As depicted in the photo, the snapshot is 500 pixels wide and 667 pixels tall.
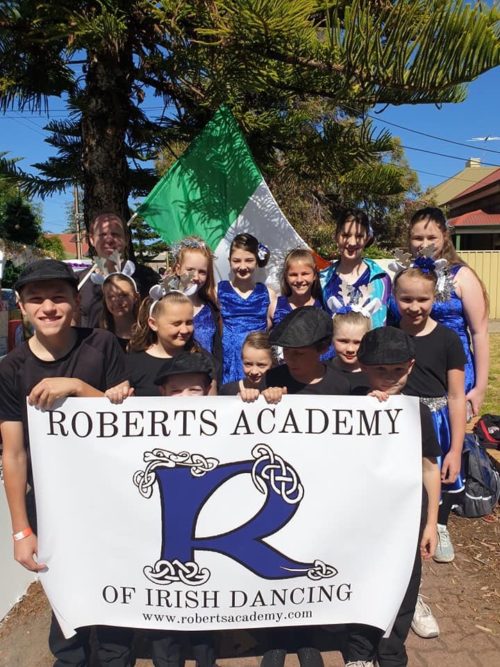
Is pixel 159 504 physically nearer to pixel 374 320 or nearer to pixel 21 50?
pixel 374 320

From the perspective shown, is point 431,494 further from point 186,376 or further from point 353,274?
point 353,274

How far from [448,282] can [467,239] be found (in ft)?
79.4

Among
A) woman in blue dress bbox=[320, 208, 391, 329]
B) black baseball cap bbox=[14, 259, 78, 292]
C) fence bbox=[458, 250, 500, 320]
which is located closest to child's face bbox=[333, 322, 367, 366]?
woman in blue dress bbox=[320, 208, 391, 329]

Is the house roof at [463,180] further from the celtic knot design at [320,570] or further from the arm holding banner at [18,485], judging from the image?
the arm holding banner at [18,485]

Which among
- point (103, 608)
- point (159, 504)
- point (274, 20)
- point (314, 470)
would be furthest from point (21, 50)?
point (103, 608)

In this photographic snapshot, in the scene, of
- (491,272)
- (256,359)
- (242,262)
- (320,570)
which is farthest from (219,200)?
(491,272)

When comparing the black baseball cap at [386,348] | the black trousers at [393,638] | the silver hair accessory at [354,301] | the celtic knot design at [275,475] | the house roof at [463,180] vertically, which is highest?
the house roof at [463,180]

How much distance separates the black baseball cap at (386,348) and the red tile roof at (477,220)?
21.4 meters

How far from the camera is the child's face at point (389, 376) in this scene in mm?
2197

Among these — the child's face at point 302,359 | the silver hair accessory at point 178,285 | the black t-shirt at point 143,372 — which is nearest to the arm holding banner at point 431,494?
the child's face at point 302,359

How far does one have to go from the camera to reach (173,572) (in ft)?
6.95

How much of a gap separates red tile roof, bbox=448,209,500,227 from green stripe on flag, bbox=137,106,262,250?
65.7ft

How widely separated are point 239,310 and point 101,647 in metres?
1.94

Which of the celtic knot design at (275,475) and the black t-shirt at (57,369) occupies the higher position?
the black t-shirt at (57,369)
